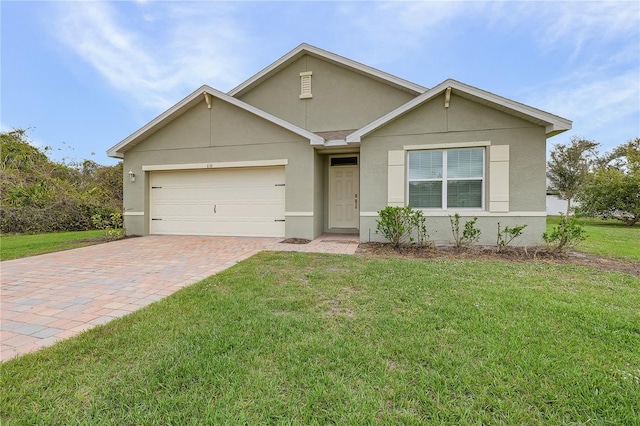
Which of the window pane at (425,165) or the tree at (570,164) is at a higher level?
the tree at (570,164)

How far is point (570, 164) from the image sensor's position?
944 inches

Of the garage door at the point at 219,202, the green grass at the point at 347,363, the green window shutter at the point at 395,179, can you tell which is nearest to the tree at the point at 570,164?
the green window shutter at the point at 395,179

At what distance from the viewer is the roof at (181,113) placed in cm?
854

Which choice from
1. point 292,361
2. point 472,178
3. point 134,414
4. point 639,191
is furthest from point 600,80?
point 134,414

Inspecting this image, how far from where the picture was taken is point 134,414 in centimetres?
176

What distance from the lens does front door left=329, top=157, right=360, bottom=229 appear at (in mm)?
9992

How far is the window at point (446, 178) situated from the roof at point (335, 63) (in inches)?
129

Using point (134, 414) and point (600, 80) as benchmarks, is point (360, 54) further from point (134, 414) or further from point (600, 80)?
point (134, 414)

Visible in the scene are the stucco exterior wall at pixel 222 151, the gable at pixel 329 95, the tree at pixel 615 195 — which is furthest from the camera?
the tree at pixel 615 195

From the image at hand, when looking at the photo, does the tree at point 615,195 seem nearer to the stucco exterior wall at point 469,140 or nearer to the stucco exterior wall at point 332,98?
the stucco exterior wall at point 469,140

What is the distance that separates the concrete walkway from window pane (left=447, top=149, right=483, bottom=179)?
331cm

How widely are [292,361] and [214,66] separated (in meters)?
16.4

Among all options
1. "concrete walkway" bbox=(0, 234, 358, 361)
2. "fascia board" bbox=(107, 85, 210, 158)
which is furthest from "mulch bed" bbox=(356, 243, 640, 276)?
"fascia board" bbox=(107, 85, 210, 158)

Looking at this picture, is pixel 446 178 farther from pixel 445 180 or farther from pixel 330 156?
pixel 330 156
